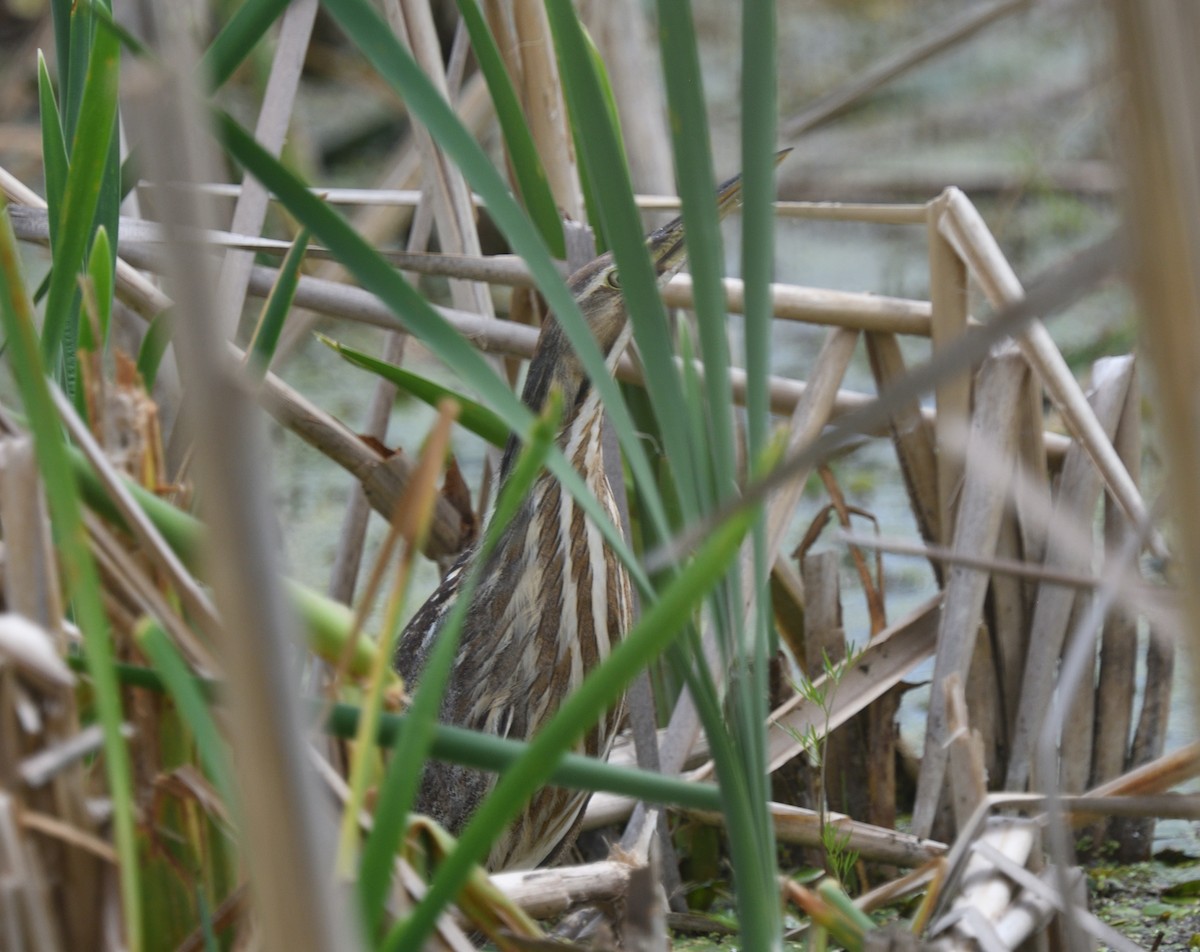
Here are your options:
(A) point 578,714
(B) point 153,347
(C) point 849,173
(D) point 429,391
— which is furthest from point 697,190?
(C) point 849,173

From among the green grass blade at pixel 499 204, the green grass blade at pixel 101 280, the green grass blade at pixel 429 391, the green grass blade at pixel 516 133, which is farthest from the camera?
the green grass blade at pixel 429 391

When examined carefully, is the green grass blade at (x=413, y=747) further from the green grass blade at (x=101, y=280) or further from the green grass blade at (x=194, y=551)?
the green grass blade at (x=101, y=280)

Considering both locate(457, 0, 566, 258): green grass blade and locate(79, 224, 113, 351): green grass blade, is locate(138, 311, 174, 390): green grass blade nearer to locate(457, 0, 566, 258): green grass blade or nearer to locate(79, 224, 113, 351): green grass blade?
locate(79, 224, 113, 351): green grass blade

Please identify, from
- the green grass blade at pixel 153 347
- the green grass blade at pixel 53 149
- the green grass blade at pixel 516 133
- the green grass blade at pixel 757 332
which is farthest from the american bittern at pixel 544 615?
the green grass blade at pixel 757 332

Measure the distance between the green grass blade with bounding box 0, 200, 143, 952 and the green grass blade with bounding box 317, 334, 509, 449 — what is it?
695 millimetres

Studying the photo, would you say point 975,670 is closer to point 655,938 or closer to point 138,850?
point 655,938

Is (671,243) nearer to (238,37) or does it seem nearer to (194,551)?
(238,37)

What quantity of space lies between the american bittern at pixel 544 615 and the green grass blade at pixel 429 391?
8cm

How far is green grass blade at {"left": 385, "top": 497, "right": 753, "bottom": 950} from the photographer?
26.9 inches

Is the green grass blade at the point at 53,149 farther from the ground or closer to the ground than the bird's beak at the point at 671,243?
farther from the ground

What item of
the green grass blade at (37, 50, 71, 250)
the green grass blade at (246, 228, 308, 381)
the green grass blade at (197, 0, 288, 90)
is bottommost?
the green grass blade at (246, 228, 308, 381)

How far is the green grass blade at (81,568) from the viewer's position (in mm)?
710

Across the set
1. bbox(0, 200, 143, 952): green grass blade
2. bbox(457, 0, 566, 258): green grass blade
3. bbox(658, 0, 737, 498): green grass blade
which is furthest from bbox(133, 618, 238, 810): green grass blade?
bbox(457, 0, 566, 258): green grass blade

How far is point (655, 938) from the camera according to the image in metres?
0.85
